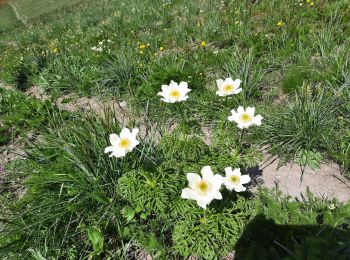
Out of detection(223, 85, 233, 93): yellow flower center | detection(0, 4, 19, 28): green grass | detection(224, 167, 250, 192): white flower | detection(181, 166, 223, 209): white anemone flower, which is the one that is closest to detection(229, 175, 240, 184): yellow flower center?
detection(224, 167, 250, 192): white flower

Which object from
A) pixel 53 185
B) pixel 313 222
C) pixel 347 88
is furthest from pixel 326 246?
pixel 53 185

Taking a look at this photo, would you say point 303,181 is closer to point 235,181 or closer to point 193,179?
point 235,181

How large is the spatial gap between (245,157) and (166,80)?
2.09 metres

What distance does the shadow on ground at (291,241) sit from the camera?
1.98 metres

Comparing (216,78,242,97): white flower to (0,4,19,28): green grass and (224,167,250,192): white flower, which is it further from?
(0,4,19,28): green grass

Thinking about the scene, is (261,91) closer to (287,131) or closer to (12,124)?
(287,131)

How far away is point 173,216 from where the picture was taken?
8.55 ft

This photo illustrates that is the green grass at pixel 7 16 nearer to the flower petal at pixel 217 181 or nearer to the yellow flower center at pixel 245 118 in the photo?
the yellow flower center at pixel 245 118

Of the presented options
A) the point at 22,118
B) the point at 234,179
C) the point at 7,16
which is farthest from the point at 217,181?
the point at 7,16

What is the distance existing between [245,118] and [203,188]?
0.83 metres

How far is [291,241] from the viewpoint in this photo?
7.74 ft

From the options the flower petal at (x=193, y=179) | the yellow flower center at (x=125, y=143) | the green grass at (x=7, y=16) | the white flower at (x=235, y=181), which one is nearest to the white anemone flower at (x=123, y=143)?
the yellow flower center at (x=125, y=143)

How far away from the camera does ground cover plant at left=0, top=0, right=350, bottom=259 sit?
2.40m

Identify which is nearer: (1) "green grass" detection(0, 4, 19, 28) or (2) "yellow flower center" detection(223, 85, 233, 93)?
(2) "yellow flower center" detection(223, 85, 233, 93)
